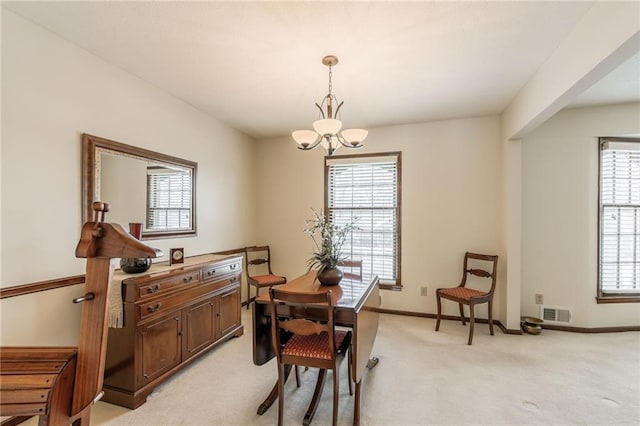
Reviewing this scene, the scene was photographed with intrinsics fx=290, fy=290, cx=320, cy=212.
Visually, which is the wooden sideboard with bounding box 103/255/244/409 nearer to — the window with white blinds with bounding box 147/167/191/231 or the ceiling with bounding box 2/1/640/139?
the window with white blinds with bounding box 147/167/191/231

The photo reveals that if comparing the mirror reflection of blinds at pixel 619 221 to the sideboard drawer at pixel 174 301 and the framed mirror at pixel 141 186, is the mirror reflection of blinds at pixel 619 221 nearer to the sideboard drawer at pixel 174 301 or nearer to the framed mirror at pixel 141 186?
the sideboard drawer at pixel 174 301

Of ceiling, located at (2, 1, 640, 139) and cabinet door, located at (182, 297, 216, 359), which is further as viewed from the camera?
cabinet door, located at (182, 297, 216, 359)

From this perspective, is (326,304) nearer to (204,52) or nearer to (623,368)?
(204,52)

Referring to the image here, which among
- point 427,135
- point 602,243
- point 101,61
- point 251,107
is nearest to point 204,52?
point 101,61

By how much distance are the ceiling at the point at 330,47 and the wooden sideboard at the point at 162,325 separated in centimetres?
177

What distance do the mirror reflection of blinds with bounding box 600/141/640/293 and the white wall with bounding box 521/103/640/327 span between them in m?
0.13

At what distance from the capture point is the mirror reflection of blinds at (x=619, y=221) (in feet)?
11.3

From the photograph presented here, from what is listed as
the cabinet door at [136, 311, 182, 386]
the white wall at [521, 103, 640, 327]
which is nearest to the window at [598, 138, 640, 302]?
the white wall at [521, 103, 640, 327]

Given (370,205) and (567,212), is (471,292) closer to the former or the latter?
(567,212)

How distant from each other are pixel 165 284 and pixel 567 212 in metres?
4.40

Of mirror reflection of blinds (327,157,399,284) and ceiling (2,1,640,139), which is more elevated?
ceiling (2,1,640,139)

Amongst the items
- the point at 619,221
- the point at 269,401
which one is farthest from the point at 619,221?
the point at 269,401

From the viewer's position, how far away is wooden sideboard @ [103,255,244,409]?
2113 mm

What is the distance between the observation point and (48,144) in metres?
2.05
